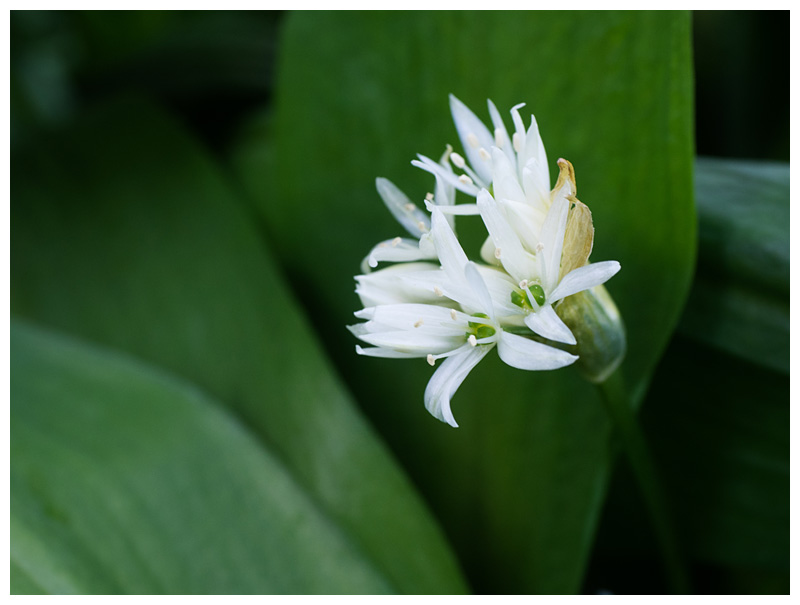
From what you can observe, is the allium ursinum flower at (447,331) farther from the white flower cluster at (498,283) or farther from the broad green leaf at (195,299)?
the broad green leaf at (195,299)

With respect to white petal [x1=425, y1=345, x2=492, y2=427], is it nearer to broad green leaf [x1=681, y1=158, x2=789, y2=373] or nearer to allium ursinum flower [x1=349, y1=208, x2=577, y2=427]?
allium ursinum flower [x1=349, y1=208, x2=577, y2=427]

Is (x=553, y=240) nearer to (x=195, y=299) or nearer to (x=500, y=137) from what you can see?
(x=500, y=137)

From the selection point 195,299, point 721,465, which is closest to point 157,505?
point 195,299

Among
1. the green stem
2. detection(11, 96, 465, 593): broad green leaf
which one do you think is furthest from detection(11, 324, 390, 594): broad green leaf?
the green stem

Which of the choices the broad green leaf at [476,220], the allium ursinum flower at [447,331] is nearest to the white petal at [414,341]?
the allium ursinum flower at [447,331]

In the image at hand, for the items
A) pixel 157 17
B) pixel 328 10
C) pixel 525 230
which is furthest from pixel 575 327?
pixel 157 17

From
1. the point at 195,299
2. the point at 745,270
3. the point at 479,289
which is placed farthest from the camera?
the point at 195,299
